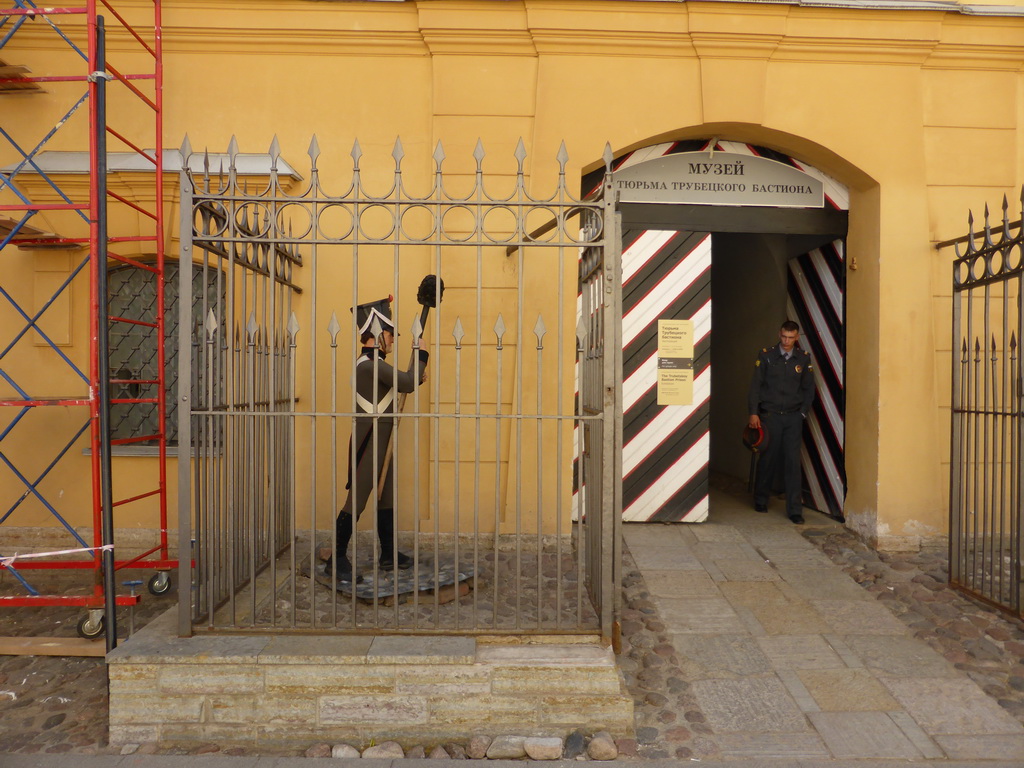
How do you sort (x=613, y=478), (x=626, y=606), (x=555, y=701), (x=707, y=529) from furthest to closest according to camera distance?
(x=707, y=529)
(x=626, y=606)
(x=613, y=478)
(x=555, y=701)

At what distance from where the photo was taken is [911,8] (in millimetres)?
5898

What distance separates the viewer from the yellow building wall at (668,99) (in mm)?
5902

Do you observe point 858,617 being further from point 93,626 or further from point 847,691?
point 93,626

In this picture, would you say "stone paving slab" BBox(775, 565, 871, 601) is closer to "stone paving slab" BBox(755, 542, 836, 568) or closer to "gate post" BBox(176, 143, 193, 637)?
"stone paving slab" BBox(755, 542, 836, 568)

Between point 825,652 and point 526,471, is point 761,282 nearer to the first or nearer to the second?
point 526,471

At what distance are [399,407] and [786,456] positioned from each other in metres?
4.03

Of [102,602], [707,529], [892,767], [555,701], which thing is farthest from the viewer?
[707,529]

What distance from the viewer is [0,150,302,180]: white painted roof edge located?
5633 mm

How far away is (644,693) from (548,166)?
3870 mm

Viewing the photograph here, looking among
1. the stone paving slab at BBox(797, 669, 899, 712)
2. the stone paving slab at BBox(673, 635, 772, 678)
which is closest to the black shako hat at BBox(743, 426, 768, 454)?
the stone paving slab at BBox(673, 635, 772, 678)

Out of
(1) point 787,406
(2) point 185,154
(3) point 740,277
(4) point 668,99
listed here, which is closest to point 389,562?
(2) point 185,154

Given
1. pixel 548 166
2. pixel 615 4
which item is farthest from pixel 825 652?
pixel 615 4

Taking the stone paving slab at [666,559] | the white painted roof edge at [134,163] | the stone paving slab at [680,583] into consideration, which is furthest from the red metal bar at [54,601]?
the stone paving slab at [666,559]

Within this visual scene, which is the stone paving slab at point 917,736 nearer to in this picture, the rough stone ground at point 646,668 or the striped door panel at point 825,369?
the rough stone ground at point 646,668
